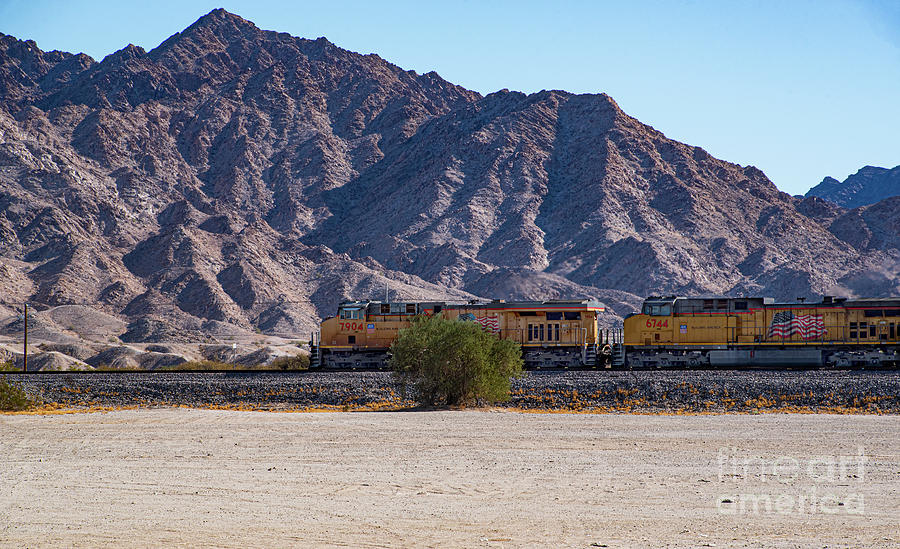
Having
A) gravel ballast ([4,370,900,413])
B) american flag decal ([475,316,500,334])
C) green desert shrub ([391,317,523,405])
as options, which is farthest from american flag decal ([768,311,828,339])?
green desert shrub ([391,317,523,405])

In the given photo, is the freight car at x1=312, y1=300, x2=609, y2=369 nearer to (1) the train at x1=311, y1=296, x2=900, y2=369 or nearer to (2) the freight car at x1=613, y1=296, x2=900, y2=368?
(1) the train at x1=311, y1=296, x2=900, y2=369

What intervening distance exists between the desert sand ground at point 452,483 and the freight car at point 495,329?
1762 centimetres

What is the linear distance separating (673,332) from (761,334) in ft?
11.9

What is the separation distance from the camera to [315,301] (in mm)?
106500

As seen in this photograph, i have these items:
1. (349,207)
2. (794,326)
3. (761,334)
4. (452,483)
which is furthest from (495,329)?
(349,207)

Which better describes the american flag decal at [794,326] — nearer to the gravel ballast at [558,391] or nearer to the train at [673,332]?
the train at [673,332]

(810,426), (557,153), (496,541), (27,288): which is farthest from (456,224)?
(496,541)

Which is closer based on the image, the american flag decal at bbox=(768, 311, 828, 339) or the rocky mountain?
the american flag decal at bbox=(768, 311, 828, 339)

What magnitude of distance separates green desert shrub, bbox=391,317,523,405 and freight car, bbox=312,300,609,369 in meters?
11.0

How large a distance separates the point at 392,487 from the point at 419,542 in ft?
10.4

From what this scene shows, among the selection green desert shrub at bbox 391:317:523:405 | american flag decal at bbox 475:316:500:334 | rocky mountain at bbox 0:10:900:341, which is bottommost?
green desert shrub at bbox 391:317:523:405

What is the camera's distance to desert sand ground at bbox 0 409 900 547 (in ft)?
34.0

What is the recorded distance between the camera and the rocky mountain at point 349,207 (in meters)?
106

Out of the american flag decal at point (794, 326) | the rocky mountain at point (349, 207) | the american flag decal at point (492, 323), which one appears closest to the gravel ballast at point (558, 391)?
the american flag decal at point (794, 326)
